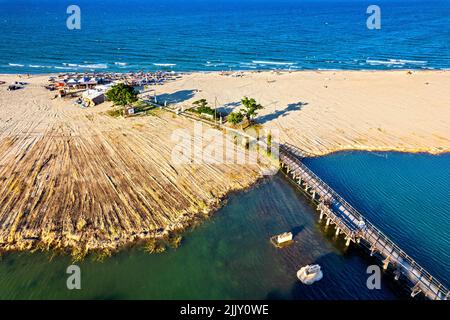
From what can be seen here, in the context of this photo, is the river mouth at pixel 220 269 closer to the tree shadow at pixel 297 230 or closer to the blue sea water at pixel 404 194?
the tree shadow at pixel 297 230

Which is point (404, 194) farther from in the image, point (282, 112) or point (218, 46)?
point (218, 46)

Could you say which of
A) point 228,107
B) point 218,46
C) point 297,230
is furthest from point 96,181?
point 218,46

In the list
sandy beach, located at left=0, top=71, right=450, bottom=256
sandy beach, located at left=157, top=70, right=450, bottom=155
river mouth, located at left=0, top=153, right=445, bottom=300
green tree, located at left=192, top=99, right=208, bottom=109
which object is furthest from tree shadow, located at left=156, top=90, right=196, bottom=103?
river mouth, located at left=0, top=153, right=445, bottom=300

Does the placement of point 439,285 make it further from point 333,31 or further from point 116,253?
point 333,31

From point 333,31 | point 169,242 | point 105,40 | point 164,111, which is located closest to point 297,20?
point 333,31

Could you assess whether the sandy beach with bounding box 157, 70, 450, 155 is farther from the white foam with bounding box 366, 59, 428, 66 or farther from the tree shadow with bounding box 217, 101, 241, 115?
the white foam with bounding box 366, 59, 428, 66

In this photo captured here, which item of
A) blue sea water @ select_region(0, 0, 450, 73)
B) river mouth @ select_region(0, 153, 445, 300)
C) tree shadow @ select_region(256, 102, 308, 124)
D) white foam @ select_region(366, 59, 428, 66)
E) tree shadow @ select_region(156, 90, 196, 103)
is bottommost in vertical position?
river mouth @ select_region(0, 153, 445, 300)
